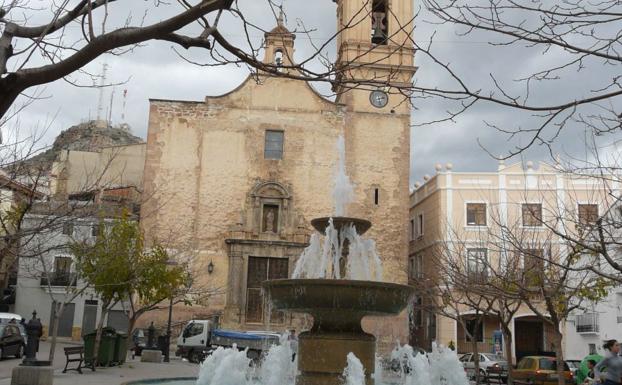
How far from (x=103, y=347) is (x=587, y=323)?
19.3 m

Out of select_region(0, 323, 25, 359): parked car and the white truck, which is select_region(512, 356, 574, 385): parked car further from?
select_region(0, 323, 25, 359): parked car

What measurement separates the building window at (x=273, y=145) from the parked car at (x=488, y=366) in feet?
40.2

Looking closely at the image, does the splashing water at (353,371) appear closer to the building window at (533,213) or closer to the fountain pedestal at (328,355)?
the fountain pedestal at (328,355)

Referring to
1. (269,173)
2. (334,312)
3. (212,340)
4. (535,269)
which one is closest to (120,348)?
(212,340)

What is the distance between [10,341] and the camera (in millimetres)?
20781

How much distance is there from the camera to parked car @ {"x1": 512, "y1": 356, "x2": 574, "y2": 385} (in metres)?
18.1

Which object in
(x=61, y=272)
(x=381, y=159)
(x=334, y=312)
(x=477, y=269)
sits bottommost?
(x=334, y=312)

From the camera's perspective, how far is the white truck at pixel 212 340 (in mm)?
22625

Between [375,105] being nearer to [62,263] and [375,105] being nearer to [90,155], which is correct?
[62,263]

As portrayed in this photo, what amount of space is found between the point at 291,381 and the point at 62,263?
2650 centimetres

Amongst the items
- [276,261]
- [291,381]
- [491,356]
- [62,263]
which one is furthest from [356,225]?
[62,263]

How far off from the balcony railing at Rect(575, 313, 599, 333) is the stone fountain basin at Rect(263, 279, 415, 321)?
21053 millimetres

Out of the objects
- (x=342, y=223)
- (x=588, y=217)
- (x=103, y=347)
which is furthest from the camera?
(x=103, y=347)

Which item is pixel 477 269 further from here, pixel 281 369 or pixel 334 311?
pixel 334 311
